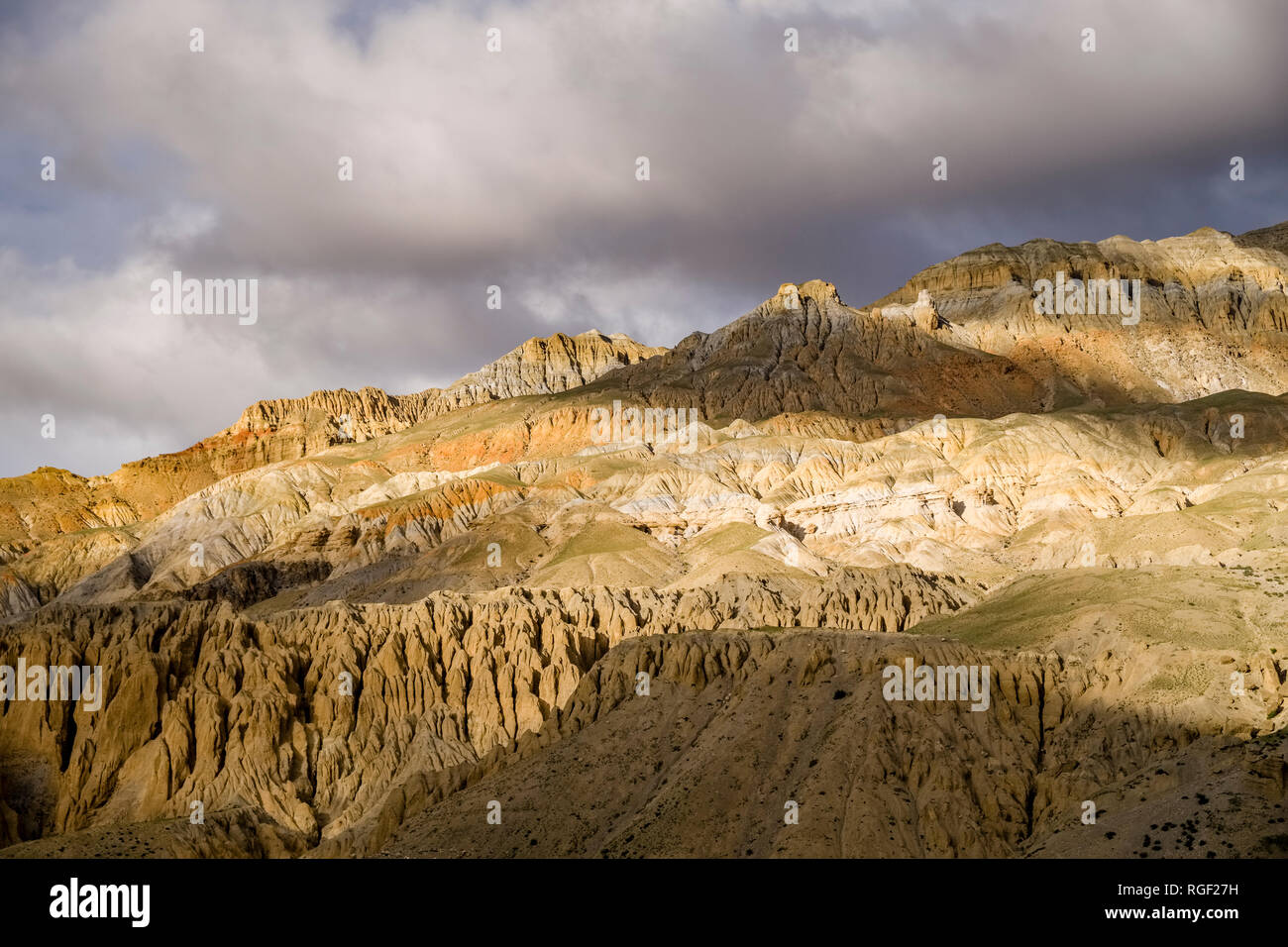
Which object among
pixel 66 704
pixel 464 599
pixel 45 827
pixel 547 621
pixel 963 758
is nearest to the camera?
pixel 963 758

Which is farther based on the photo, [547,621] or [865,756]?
[547,621]

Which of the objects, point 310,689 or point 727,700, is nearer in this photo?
point 727,700

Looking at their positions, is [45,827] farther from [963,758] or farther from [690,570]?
[690,570]

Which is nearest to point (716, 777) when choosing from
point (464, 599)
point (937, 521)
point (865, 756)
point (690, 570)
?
point (865, 756)

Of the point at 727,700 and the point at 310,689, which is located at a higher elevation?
the point at 310,689

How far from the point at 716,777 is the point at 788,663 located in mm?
10608

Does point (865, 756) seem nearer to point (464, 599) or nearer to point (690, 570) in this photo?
point (464, 599)

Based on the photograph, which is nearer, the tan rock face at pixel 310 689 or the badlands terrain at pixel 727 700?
the badlands terrain at pixel 727 700

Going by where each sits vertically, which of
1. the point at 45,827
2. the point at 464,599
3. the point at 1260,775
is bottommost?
the point at 45,827

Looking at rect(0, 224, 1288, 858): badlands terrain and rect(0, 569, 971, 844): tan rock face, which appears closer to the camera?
rect(0, 224, 1288, 858): badlands terrain

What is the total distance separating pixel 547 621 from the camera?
11475cm
